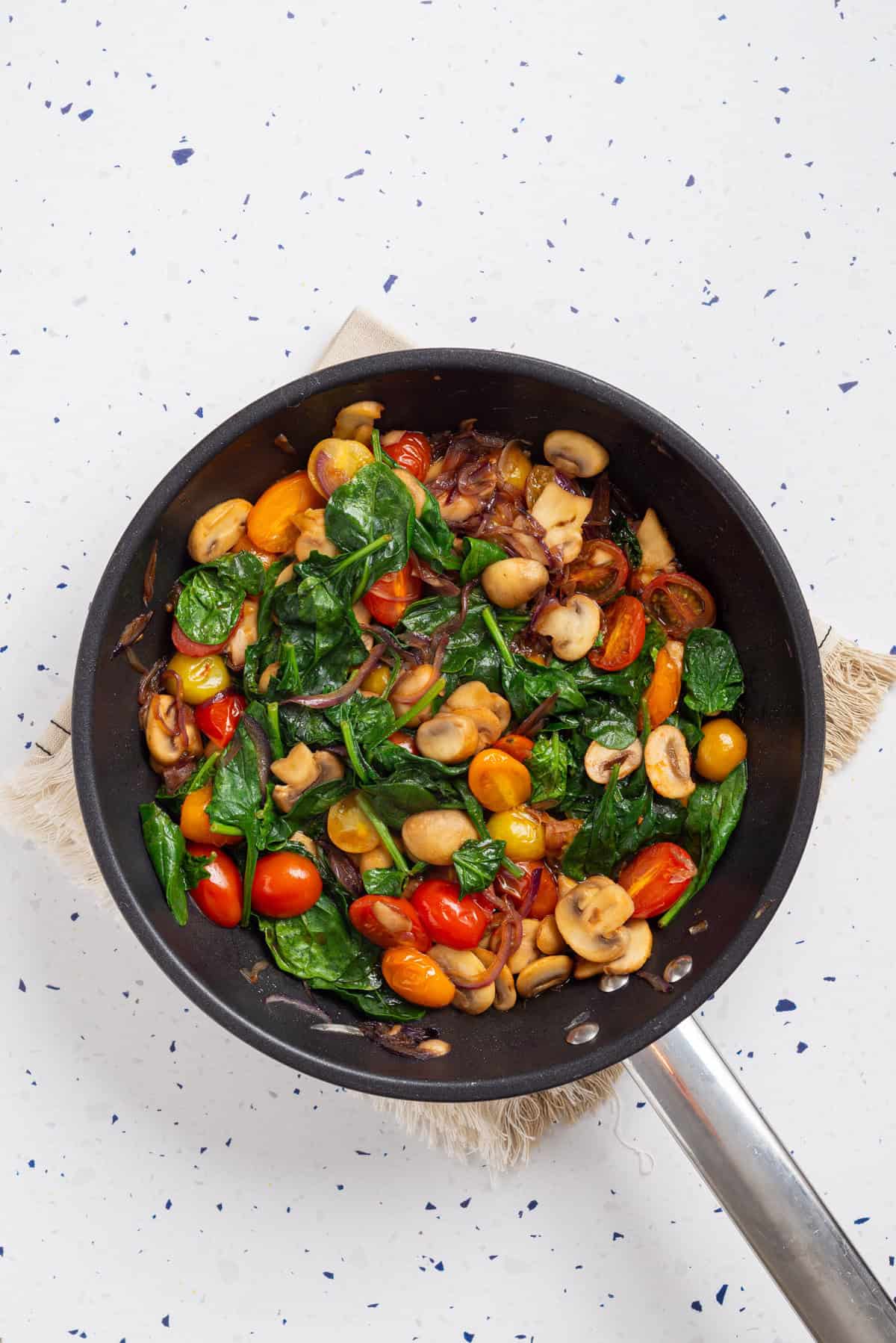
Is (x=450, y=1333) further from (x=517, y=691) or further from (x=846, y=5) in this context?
(x=846, y=5)

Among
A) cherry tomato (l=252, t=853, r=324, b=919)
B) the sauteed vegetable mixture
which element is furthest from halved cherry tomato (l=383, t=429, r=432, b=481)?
cherry tomato (l=252, t=853, r=324, b=919)

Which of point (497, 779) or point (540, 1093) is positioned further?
point (540, 1093)

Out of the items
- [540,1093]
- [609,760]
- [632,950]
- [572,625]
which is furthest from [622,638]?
[540,1093]

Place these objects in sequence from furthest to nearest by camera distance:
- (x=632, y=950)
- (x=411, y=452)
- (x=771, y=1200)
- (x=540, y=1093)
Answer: (x=540, y=1093) < (x=411, y=452) < (x=632, y=950) < (x=771, y=1200)

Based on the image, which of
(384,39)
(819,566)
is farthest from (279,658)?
(384,39)

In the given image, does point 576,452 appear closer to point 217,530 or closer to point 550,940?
point 217,530

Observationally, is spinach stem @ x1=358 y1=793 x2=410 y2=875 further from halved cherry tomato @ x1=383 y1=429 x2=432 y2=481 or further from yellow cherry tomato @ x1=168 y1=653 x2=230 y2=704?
halved cherry tomato @ x1=383 y1=429 x2=432 y2=481

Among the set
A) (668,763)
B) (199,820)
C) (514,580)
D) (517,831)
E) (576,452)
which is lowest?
(199,820)
